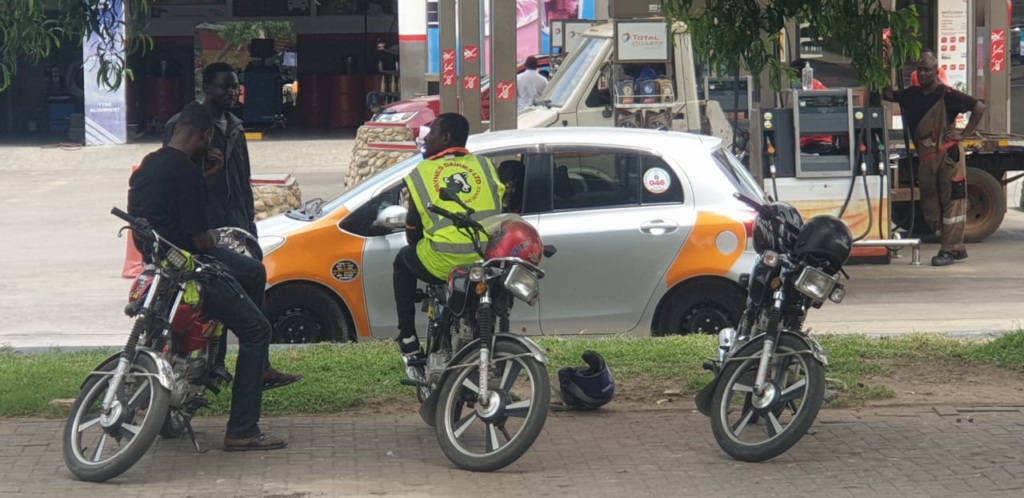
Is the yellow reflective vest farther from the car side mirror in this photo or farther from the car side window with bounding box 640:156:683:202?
the car side window with bounding box 640:156:683:202

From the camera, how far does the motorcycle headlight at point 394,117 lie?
70.8 feet

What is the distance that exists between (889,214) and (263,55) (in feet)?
70.8

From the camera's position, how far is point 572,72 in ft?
54.7

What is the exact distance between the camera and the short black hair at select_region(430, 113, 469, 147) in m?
6.64

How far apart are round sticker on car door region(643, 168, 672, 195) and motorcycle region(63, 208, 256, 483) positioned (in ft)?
12.2

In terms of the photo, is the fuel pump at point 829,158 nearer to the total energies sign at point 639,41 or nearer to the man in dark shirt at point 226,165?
the total energies sign at point 639,41

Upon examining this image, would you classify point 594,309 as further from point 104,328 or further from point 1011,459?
point 104,328

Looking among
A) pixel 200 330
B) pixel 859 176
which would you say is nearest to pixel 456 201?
pixel 200 330

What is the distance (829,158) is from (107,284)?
7.18 m

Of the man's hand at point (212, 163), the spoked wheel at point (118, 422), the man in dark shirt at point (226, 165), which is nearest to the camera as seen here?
the spoked wheel at point (118, 422)

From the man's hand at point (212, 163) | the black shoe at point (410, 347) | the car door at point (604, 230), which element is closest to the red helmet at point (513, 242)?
the black shoe at point (410, 347)

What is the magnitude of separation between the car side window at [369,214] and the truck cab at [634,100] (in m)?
6.93

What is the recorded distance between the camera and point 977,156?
14938 mm

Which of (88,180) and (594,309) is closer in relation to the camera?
(594,309)
